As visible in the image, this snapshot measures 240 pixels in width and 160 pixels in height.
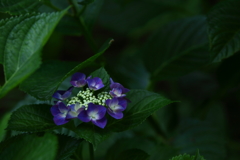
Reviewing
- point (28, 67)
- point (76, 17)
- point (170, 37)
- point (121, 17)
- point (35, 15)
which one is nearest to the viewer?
point (28, 67)

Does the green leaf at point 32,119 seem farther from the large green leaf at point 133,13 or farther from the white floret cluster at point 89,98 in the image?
the large green leaf at point 133,13

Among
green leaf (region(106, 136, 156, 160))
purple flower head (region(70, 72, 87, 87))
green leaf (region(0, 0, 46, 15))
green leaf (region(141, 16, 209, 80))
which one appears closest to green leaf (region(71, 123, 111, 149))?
purple flower head (region(70, 72, 87, 87))

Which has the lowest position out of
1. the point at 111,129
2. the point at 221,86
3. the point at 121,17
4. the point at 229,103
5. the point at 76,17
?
the point at 229,103

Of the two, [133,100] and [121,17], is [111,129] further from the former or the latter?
[121,17]

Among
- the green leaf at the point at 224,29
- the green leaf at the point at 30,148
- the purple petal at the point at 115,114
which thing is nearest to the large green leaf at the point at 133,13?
the green leaf at the point at 224,29

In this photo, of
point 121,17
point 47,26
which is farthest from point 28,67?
point 121,17

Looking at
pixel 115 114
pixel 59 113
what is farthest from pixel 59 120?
pixel 115 114

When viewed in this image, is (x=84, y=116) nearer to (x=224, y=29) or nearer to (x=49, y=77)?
(x=49, y=77)
